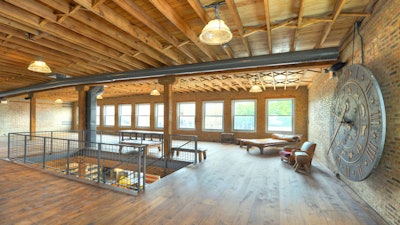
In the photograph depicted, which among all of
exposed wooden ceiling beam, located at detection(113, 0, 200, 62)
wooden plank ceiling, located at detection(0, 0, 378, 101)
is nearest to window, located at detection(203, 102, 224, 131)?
wooden plank ceiling, located at detection(0, 0, 378, 101)

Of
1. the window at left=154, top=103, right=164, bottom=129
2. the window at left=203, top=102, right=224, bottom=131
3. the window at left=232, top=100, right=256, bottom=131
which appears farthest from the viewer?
the window at left=154, top=103, right=164, bottom=129

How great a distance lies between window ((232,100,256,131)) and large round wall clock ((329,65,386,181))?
6205 millimetres

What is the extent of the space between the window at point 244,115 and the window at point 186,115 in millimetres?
2500

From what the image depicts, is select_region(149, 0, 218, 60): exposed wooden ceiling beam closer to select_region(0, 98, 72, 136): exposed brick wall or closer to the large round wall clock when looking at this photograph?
the large round wall clock

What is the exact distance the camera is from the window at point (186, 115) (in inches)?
446

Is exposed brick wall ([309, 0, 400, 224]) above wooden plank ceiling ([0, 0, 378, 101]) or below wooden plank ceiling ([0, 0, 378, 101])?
below

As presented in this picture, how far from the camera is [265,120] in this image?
31.7ft

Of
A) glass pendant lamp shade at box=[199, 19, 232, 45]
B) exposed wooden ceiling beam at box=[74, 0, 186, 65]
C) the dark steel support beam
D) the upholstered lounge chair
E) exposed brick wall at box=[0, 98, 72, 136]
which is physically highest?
exposed wooden ceiling beam at box=[74, 0, 186, 65]

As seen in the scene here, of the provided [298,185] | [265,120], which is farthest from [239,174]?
[265,120]

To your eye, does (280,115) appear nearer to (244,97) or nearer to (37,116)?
(244,97)

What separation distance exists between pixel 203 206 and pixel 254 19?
3.29 metres

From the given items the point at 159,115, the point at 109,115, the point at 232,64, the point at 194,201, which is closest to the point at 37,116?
the point at 109,115

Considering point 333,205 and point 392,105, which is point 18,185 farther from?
point 392,105

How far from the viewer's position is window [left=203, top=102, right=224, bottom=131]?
34.9 feet
